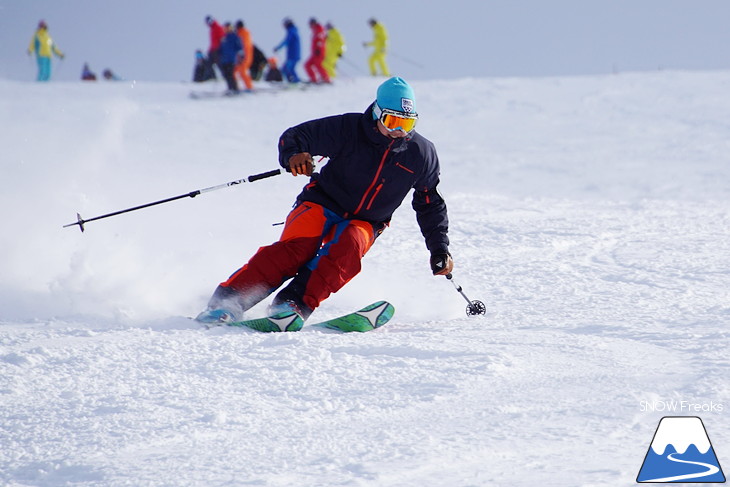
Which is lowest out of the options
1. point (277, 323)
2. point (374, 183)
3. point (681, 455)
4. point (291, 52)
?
point (681, 455)

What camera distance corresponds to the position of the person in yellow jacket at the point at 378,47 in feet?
69.2

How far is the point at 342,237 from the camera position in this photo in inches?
184

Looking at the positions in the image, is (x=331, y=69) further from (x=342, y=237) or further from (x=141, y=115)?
(x=342, y=237)

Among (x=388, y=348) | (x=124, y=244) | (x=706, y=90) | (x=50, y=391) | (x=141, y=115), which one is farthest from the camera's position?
(x=706, y=90)

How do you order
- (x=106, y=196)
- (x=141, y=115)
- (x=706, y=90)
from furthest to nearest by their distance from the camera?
(x=706, y=90) < (x=141, y=115) < (x=106, y=196)

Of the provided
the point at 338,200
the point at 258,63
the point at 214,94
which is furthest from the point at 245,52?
the point at 338,200

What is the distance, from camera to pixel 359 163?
4.76 meters

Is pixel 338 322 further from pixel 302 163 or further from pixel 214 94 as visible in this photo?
pixel 214 94

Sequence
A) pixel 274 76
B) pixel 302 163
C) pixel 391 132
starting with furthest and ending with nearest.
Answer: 1. pixel 274 76
2. pixel 391 132
3. pixel 302 163

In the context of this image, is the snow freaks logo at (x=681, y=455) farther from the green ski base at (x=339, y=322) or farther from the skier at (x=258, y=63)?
the skier at (x=258, y=63)

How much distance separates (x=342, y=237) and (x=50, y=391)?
1.87m

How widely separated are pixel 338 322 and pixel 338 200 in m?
0.79

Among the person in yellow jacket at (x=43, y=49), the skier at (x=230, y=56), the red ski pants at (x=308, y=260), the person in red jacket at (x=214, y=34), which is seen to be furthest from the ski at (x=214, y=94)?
the red ski pants at (x=308, y=260)

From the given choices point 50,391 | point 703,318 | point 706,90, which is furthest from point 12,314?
point 706,90
